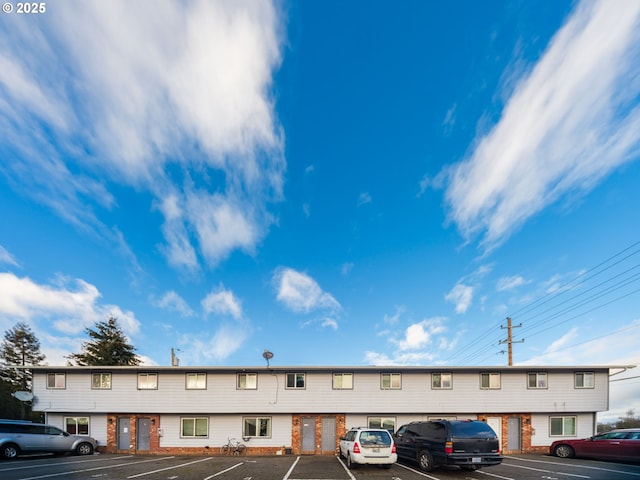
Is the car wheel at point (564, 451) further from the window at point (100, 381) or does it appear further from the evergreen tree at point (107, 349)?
the evergreen tree at point (107, 349)

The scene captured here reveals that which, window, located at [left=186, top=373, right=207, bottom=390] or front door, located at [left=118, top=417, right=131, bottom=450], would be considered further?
window, located at [left=186, top=373, right=207, bottom=390]

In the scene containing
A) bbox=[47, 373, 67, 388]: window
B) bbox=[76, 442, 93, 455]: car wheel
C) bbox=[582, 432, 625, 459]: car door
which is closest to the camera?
bbox=[582, 432, 625, 459]: car door

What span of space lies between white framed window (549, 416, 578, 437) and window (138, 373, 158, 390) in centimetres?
2278

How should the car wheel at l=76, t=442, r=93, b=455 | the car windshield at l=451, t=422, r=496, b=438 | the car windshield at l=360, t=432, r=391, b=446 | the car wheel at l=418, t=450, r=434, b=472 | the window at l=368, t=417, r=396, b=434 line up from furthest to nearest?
the window at l=368, t=417, r=396, b=434 < the car wheel at l=76, t=442, r=93, b=455 < the car windshield at l=360, t=432, r=391, b=446 < the car wheel at l=418, t=450, r=434, b=472 < the car windshield at l=451, t=422, r=496, b=438

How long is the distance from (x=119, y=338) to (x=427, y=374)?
39.5m

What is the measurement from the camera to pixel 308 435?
20109 mm

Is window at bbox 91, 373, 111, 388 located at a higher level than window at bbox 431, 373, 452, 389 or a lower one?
lower

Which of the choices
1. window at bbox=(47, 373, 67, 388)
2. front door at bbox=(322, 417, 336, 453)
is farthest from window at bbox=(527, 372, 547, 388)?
window at bbox=(47, 373, 67, 388)

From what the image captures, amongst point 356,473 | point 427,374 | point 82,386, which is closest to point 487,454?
point 356,473

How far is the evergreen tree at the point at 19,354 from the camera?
40.1 meters

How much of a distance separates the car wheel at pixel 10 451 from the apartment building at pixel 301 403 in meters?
3.57

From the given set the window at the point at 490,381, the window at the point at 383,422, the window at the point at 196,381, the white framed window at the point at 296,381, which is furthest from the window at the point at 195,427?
the window at the point at 490,381

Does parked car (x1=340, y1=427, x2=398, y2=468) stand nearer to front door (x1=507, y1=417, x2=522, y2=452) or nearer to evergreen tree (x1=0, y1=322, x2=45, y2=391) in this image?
front door (x1=507, y1=417, x2=522, y2=452)

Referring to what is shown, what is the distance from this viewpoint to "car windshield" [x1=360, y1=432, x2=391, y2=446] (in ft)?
41.9
